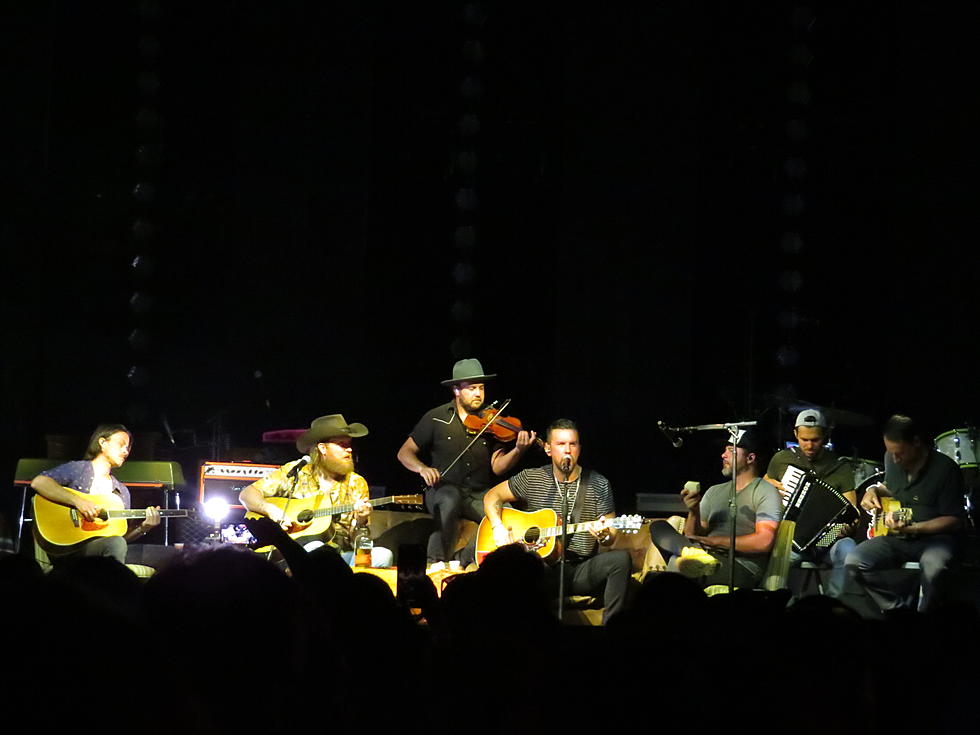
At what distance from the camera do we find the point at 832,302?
9.57 metres

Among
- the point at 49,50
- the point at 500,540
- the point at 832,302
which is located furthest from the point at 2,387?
the point at 832,302

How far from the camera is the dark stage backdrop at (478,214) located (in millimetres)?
9430

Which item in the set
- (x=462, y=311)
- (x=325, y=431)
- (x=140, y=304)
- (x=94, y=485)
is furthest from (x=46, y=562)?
(x=462, y=311)

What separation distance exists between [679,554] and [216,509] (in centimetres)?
331

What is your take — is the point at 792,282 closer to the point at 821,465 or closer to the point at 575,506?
the point at 821,465

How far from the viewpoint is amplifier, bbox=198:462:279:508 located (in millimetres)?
8461

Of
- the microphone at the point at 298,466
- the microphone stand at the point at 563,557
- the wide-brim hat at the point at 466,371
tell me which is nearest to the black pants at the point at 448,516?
the wide-brim hat at the point at 466,371

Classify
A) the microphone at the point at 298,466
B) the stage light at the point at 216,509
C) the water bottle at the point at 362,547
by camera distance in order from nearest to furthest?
the water bottle at the point at 362,547 → the microphone at the point at 298,466 → the stage light at the point at 216,509

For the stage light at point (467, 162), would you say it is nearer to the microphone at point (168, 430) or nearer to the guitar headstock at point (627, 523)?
the microphone at point (168, 430)

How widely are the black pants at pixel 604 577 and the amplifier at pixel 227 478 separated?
243 centimetres

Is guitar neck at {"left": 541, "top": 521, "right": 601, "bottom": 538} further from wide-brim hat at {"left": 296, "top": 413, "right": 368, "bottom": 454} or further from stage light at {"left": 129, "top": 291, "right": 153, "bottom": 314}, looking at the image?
stage light at {"left": 129, "top": 291, "right": 153, "bottom": 314}

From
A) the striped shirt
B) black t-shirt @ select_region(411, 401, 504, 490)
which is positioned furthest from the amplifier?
the striped shirt

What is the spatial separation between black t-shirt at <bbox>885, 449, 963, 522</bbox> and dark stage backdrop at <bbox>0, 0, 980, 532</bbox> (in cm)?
196

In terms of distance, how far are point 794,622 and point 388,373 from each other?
7389mm
